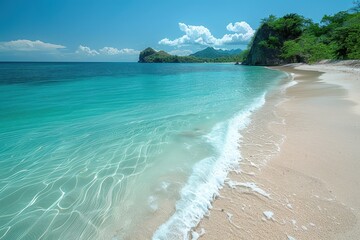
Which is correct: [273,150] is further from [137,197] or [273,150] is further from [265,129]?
[137,197]

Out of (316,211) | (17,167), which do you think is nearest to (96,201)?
(17,167)

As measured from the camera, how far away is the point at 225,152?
6.06 m

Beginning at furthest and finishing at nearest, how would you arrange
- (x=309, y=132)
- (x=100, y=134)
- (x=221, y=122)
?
(x=221, y=122) → (x=100, y=134) → (x=309, y=132)

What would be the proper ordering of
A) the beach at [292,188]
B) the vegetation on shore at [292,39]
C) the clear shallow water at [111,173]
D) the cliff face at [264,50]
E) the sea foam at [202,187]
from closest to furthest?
the beach at [292,188] < the sea foam at [202,187] < the clear shallow water at [111,173] < the vegetation on shore at [292,39] < the cliff face at [264,50]

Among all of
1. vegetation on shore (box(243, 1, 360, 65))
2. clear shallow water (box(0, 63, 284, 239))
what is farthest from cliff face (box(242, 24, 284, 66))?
clear shallow water (box(0, 63, 284, 239))

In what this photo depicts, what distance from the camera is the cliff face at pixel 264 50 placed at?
270ft

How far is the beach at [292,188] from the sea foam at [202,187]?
0.57 ft

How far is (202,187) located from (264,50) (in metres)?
93.7

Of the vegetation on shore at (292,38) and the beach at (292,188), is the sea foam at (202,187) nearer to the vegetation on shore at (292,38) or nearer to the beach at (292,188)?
the beach at (292,188)

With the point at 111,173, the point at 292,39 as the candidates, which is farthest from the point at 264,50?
the point at 111,173

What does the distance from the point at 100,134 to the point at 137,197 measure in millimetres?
4797

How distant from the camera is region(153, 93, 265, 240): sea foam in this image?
132 inches

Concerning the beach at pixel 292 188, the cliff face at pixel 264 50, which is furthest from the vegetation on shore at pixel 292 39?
the beach at pixel 292 188

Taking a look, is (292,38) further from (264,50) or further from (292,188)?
(292,188)
